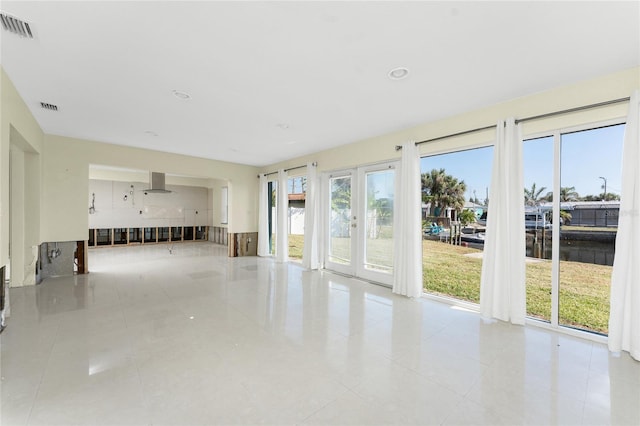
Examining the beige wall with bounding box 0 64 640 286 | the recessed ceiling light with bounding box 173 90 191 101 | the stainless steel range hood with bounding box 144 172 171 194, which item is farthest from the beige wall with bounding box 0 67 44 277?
the stainless steel range hood with bounding box 144 172 171 194

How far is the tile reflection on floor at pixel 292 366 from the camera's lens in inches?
65.5

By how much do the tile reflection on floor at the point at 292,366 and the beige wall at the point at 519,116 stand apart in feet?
7.40

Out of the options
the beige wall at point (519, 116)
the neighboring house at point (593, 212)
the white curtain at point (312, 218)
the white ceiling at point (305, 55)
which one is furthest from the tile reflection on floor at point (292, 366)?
the white ceiling at point (305, 55)

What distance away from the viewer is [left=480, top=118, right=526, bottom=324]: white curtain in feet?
9.83

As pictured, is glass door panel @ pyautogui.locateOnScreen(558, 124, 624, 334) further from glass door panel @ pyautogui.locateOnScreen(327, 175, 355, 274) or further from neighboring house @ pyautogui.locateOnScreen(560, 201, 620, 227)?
glass door panel @ pyautogui.locateOnScreen(327, 175, 355, 274)

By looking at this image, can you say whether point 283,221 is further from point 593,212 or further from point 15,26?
point 593,212

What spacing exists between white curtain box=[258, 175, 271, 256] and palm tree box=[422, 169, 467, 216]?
4475mm

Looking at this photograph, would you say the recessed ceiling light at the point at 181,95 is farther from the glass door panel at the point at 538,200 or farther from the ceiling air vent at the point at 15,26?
the glass door panel at the point at 538,200

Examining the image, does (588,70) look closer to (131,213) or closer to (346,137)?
(346,137)

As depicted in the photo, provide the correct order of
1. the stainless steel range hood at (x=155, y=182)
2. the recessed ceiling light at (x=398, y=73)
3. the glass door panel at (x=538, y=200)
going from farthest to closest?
1. the stainless steel range hood at (x=155, y=182)
2. the glass door panel at (x=538, y=200)
3. the recessed ceiling light at (x=398, y=73)

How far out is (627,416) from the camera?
1.66 m

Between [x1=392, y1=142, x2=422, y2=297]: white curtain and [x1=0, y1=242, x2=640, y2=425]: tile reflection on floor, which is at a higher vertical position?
[x1=392, y1=142, x2=422, y2=297]: white curtain

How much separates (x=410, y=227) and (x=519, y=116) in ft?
6.21

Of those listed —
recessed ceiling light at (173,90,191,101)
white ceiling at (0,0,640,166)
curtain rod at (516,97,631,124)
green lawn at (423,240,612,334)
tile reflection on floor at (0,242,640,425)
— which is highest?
white ceiling at (0,0,640,166)
